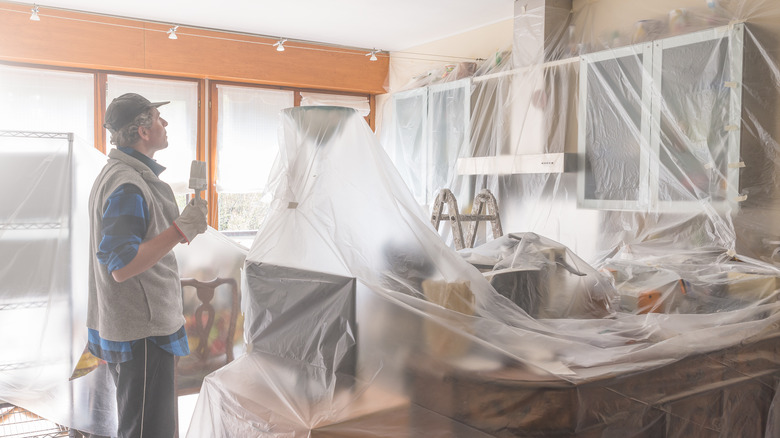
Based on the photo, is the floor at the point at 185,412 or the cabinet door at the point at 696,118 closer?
the cabinet door at the point at 696,118

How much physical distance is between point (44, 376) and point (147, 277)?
37.9 inches

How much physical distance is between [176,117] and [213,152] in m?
0.35

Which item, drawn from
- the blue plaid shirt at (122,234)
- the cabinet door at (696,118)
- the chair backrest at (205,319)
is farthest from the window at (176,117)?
the cabinet door at (696,118)

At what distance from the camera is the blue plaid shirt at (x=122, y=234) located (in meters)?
1.46

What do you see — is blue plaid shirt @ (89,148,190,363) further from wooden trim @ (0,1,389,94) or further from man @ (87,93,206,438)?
wooden trim @ (0,1,389,94)

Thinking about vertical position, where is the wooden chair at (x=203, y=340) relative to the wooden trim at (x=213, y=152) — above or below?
below

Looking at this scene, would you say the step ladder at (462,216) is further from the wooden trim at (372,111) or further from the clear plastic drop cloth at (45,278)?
the wooden trim at (372,111)

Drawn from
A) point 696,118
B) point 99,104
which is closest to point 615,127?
point 696,118

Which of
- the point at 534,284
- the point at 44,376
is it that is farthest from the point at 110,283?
the point at 534,284

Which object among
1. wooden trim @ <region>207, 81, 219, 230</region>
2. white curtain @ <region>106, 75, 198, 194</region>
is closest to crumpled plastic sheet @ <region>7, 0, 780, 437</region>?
white curtain @ <region>106, 75, 198, 194</region>

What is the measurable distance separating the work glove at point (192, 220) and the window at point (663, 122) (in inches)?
70.6

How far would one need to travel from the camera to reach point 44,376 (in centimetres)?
219

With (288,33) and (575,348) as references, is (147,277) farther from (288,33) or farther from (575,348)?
(288,33)

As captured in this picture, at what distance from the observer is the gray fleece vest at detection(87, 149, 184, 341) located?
154 cm
